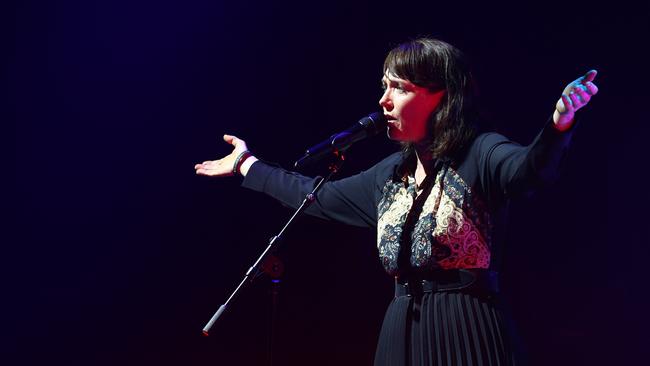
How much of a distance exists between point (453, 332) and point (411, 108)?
589mm

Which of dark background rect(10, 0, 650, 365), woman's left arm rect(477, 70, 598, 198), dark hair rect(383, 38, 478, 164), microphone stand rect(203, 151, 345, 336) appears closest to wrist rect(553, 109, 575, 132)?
woman's left arm rect(477, 70, 598, 198)

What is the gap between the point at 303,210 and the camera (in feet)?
6.07

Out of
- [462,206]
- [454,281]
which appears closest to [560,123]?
[462,206]

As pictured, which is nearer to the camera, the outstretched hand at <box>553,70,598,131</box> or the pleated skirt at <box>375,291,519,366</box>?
the outstretched hand at <box>553,70,598,131</box>

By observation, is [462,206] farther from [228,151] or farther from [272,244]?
[228,151]

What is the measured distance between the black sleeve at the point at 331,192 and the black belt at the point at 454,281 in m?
0.37

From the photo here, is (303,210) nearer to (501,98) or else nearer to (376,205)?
(376,205)

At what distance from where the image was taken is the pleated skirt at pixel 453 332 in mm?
1479

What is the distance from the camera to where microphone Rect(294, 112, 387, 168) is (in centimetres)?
180

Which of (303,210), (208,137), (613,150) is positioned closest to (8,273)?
(208,137)

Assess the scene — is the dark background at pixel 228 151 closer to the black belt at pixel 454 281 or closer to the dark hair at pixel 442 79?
the dark hair at pixel 442 79

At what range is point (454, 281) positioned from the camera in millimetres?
1534

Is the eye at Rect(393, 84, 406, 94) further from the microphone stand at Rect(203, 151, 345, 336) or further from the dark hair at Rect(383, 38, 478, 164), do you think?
the microphone stand at Rect(203, 151, 345, 336)

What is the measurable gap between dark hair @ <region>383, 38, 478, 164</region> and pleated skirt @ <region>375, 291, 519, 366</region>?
0.38 m
